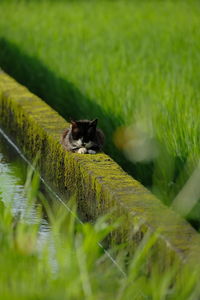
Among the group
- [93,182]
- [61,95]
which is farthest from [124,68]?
[93,182]

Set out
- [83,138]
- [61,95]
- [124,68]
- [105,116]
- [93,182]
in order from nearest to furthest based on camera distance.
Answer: [93,182], [83,138], [105,116], [61,95], [124,68]

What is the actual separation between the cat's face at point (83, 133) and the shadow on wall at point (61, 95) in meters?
0.32

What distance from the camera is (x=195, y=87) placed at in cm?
616

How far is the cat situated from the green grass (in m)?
0.27

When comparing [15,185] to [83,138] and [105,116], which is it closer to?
[83,138]

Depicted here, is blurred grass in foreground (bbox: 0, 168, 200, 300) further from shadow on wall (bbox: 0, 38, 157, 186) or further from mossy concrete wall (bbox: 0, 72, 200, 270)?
shadow on wall (bbox: 0, 38, 157, 186)

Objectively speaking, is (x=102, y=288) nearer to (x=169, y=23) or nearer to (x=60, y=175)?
(x=60, y=175)

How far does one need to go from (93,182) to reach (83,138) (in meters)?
0.56

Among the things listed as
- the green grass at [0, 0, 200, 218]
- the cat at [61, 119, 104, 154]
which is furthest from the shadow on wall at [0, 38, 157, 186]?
the cat at [61, 119, 104, 154]

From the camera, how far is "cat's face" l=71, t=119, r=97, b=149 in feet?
15.5

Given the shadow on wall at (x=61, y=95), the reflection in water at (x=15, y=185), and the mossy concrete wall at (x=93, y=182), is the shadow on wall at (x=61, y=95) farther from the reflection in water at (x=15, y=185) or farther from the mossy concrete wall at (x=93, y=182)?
the reflection in water at (x=15, y=185)

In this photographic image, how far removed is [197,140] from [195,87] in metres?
1.62

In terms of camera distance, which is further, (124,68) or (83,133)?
(124,68)

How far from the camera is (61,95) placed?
6.62m
